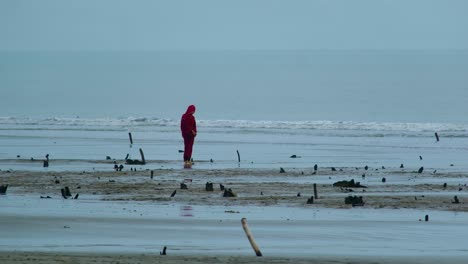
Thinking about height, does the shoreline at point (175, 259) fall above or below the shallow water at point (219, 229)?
below

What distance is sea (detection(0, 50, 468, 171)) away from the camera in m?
31.6

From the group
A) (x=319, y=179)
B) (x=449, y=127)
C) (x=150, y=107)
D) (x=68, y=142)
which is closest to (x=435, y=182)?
(x=319, y=179)

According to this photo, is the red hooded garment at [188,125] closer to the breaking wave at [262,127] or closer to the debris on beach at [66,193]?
the debris on beach at [66,193]

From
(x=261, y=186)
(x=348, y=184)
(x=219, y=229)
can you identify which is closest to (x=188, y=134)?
(x=261, y=186)

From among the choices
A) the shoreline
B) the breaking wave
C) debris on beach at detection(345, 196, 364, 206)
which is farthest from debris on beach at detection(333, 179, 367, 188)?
the breaking wave

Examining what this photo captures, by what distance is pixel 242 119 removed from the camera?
6444 cm

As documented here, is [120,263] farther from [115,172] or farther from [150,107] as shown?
[150,107]

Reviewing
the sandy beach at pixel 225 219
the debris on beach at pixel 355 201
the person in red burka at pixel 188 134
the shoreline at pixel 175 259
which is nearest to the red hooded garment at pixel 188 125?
the person in red burka at pixel 188 134

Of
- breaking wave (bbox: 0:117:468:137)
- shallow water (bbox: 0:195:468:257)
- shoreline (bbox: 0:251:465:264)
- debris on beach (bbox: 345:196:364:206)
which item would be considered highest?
breaking wave (bbox: 0:117:468:137)

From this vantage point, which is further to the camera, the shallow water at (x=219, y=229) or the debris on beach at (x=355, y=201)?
the debris on beach at (x=355, y=201)

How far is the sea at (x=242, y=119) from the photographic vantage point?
31594 millimetres

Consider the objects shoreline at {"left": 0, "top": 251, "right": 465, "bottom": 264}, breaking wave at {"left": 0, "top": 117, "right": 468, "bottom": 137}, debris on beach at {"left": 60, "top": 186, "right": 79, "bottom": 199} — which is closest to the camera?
shoreline at {"left": 0, "top": 251, "right": 465, "bottom": 264}

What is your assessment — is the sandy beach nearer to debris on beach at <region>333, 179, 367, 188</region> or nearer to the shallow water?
the shallow water

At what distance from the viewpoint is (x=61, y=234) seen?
54.4ft
